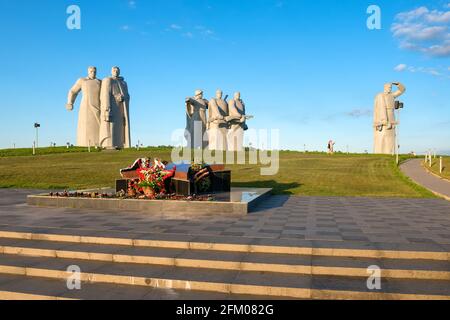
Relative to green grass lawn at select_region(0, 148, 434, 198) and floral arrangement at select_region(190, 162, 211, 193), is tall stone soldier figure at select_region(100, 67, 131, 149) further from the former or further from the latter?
floral arrangement at select_region(190, 162, 211, 193)

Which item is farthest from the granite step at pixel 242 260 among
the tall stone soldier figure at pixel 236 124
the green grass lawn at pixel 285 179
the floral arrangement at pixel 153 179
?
the tall stone soldier figure at pixel 236 124

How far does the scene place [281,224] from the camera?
8922mm

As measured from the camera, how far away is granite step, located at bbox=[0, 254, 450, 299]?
16.6ft

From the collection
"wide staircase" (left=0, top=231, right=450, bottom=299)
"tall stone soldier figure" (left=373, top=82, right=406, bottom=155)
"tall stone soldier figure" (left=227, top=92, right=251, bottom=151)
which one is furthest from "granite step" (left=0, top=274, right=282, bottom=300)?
"tall stone soldier figure" (left=373, top=82, right=406, bottom=155)

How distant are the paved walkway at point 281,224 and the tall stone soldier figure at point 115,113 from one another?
33256mm

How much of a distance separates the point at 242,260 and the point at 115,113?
4209 centimetres

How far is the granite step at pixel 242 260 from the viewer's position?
5668mm

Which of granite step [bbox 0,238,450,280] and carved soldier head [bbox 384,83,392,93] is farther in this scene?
carved soldier head [bbox 384,83,392,93]

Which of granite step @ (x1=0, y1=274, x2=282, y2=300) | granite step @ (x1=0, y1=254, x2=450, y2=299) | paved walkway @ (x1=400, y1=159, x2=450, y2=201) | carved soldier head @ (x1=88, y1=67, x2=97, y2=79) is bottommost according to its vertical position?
granite step @ (x1=0, y1=274, x2=282, y2=300)

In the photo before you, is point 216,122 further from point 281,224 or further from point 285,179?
point 281,224

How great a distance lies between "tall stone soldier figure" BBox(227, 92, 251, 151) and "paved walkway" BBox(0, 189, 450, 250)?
120 ft

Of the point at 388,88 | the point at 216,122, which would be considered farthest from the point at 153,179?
the point at 388,88

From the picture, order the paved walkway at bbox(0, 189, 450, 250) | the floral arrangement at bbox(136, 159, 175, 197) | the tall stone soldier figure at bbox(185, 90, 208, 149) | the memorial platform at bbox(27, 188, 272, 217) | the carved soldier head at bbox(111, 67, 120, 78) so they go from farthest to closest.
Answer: the tall stone soldier figure at bbox(185, 90, 208, 149), the carved soldier head at bbox(111, 67, 120, 78), the floral arrangement at bbox(136, 159, 175, 197), the memorial platform at bbox(27, 188, 272, 217), the paved walkway at bbox(0, 189, 450, 250)
